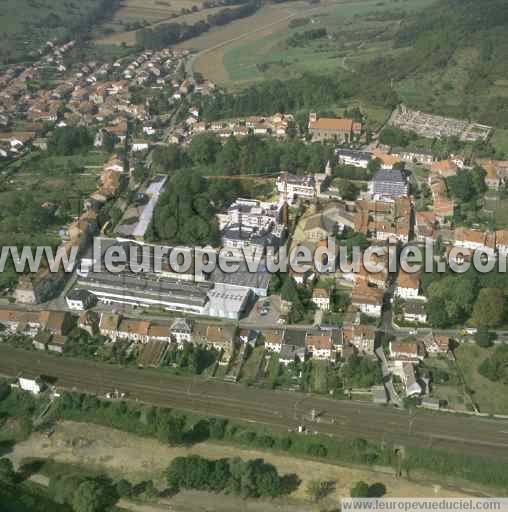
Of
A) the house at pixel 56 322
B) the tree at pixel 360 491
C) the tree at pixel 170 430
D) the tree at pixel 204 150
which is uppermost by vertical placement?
the tree at pixel 204 150

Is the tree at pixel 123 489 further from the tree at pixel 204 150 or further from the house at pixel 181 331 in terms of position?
the tree at pixel 204 150

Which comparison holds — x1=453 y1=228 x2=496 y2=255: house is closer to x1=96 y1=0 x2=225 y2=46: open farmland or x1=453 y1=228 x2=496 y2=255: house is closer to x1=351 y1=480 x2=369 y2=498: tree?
x1=351 y1=480 x2=369 y2=498: tree

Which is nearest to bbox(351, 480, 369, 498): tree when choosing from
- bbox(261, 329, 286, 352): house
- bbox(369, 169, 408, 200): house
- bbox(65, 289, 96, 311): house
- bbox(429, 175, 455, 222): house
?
bbox(261, 329, 286, 352): house

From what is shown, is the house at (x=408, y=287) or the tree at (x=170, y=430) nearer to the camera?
the tree at (x=170, y=430)

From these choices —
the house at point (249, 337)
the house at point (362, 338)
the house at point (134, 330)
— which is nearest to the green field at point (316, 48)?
the house at point (134, 330)

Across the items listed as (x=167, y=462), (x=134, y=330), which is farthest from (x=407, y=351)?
(x=134, y=330)

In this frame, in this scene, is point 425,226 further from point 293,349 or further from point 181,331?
point 181,331

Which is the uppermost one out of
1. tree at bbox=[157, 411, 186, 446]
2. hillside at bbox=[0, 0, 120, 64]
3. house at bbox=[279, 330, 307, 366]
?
hillside at bbox=[0, 0, 120, 64]
